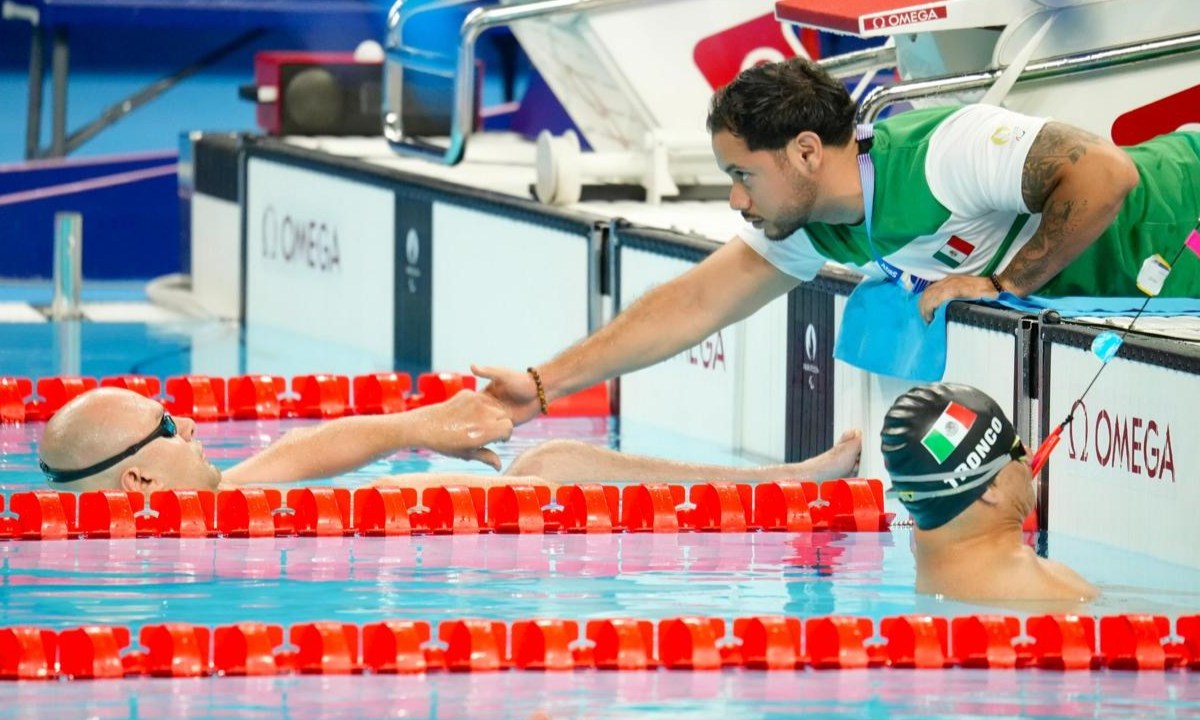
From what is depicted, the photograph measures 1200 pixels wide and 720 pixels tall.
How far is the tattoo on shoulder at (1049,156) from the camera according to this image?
14.8 ft

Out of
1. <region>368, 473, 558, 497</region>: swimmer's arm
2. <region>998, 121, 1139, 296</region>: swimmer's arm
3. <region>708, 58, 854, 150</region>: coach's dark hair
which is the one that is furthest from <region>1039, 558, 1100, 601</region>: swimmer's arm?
<region>368, 473, 558, 497</region>: swimmer's arm

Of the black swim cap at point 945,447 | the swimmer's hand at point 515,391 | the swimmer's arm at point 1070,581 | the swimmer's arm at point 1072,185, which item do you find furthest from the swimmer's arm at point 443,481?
the black swim cap at point 945,447

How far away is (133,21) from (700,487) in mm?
7973

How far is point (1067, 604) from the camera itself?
3.90 m

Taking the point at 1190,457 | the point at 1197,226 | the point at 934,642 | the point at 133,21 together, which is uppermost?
the point at 133,21

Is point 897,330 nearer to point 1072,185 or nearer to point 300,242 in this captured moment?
point 1072,185

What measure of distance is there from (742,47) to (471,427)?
3.65m

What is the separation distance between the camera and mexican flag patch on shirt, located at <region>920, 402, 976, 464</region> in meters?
3.58

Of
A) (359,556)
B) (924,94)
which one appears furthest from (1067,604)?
(924,94)

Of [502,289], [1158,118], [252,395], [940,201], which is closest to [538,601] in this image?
[940,201]

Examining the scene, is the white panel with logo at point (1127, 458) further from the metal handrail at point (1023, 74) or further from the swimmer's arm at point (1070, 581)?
the metal handrail at point (1023, 74)

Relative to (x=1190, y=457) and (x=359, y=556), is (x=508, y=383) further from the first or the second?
(x=1190, y=457)

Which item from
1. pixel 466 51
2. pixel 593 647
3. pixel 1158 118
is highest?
pixel 466 51

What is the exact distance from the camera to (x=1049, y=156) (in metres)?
4.52
